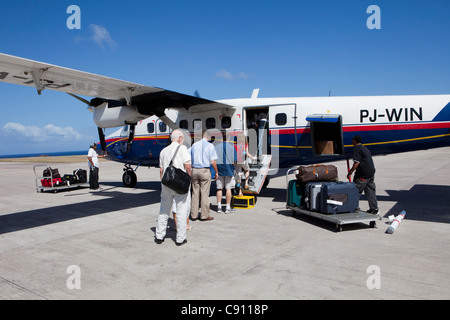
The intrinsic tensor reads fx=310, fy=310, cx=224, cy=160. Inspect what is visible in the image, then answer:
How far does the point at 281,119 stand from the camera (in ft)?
32.7

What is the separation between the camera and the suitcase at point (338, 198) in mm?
6590

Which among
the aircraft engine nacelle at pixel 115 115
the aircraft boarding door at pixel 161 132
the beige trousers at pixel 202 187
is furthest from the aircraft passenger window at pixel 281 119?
the aircraft boarding door at pixel 161 132

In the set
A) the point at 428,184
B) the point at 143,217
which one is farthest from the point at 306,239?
the point at 428,184

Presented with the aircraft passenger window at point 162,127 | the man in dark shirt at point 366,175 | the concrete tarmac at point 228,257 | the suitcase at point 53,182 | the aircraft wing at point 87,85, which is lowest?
the concrete tarmac at point 228,257

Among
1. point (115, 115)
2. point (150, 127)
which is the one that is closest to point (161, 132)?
point (150, 127)

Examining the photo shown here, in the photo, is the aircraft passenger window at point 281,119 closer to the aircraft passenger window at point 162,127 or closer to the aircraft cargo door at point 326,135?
the aircraft cargo door at point 326,135

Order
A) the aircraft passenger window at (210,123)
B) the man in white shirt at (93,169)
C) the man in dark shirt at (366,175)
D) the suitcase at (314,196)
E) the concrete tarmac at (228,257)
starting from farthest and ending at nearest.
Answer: the man in white shirt at (93,169), the aircraft passenger window at (210,123), the man in dark shirt at (366,175), the suitcase at (314,196), the concrete tarmac at (228,257)

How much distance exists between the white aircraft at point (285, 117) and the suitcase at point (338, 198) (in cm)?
271

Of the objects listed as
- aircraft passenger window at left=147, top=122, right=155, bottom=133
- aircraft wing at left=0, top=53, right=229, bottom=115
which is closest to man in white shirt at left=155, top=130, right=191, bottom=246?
aircraft wing at left=0, top=53, right=229, bottom=115

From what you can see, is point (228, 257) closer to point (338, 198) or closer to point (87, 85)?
point (338, 198)

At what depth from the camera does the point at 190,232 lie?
6445 mm

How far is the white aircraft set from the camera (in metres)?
8.67

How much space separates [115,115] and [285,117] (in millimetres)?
5509

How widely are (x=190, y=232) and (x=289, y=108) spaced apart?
17.7ft
